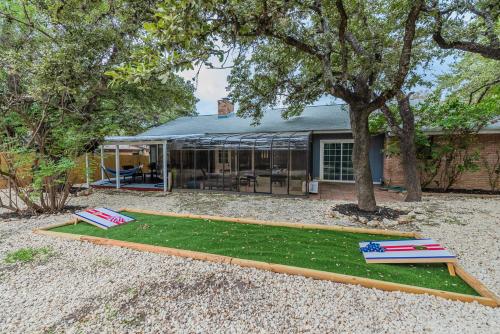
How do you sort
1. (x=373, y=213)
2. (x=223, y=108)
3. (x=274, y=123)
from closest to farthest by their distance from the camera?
(x=373, y=213), (x=274, y=123), (x=223, y=108)

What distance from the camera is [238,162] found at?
995 centimetres

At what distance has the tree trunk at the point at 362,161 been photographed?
20.4 ft

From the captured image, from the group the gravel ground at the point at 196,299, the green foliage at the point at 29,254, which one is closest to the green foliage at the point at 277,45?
the gravel ground at the point at 196,299

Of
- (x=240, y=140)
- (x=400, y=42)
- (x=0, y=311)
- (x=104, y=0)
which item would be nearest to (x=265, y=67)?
(x=240, y=140)

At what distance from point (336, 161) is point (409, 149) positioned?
15.3 ft

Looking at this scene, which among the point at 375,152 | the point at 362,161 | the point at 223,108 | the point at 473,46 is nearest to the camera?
the point at 473,46

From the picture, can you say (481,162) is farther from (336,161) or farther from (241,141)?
(241,141)

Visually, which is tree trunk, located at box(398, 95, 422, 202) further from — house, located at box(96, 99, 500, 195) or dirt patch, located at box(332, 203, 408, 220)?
house, located at box(96, 99, 500, 195)

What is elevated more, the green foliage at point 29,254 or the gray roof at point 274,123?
the gray roof at point 274,123

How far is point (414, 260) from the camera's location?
3529 millimetres

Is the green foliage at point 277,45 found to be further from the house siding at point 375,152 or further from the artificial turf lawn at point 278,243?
the house siding at point 375,152

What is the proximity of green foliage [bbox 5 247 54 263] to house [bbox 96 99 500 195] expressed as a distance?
6347 millimetres

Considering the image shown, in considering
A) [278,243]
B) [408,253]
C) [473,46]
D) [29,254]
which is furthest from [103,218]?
[473,46]

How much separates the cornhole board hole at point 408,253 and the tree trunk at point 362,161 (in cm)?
237
